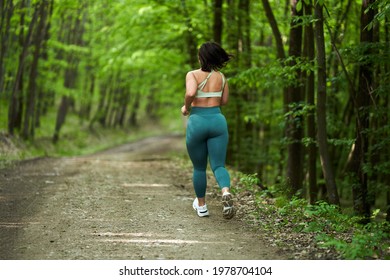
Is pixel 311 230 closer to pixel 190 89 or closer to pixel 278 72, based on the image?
pixel 190 89

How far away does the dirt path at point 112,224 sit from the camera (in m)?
4.99

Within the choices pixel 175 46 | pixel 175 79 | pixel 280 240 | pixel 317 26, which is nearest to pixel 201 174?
pixel 280 240

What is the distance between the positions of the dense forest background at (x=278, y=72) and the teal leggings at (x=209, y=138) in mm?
2059

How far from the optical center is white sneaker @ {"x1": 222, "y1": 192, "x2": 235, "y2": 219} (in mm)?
6168

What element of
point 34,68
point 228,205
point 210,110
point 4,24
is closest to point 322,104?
point 210,110

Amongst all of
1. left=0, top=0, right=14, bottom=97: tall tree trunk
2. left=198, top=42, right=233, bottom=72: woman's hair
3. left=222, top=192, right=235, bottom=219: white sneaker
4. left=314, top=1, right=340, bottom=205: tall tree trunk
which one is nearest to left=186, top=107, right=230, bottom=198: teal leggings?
left=222, top=192, right=235, bottom=219: white sneaker

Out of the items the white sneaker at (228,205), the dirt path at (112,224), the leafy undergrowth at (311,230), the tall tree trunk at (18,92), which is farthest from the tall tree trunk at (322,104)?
the tall tree trunk at (18,92)

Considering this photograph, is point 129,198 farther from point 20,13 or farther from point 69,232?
point 20,13

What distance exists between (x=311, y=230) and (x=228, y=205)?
1.14 meters

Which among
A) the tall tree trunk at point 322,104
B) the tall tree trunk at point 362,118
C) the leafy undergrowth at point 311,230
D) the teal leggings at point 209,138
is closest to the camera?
the leafy undergrowth at point 311,230

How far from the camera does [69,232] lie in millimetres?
5730

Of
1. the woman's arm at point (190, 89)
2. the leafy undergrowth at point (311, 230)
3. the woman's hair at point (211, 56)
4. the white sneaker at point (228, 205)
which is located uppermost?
the woman's hair at point (211, 56)

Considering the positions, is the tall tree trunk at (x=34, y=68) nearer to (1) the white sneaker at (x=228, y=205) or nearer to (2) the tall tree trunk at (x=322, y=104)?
(2) the tall tree trunk at (x=322, y=104)

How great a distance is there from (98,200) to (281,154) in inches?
346
